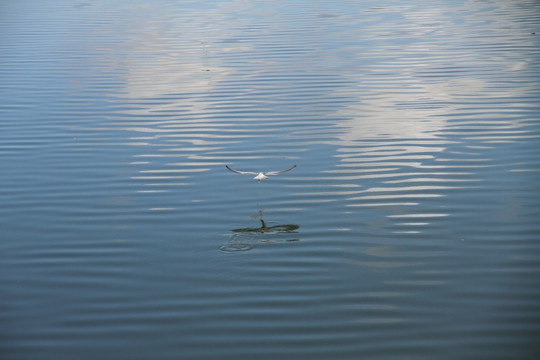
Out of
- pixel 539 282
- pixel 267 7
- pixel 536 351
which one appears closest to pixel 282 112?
pixel 539 282

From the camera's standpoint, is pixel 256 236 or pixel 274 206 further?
pixel 274 206

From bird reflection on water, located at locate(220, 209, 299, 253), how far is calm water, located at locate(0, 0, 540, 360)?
30 millimetres

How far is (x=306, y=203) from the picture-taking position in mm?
8344

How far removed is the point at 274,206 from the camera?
27.2 feet

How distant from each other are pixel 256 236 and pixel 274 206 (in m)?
0.88

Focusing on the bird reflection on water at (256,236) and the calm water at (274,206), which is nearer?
the calm water at (274,206)

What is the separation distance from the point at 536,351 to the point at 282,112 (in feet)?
24.5

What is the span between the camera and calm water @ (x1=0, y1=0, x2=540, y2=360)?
5824mm

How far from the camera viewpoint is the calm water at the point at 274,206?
5824 millimetres

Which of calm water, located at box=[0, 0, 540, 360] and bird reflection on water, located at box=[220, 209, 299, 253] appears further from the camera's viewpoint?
bird reflection on water, located at box=[220, 209, 299, 253]

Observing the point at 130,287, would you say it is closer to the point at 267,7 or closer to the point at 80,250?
the point at 80,250

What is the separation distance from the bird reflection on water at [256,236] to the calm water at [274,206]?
0.10ft

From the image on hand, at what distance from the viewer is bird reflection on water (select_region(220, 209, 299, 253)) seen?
24.0ft

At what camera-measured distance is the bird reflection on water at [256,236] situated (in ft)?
24.0
